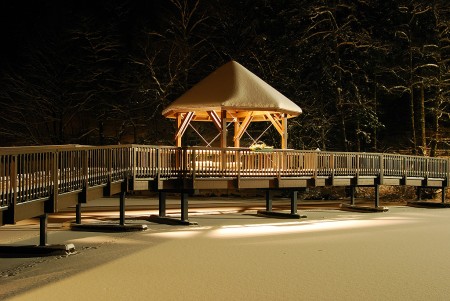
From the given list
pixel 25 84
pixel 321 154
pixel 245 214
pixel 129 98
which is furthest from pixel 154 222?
pixel 25 84

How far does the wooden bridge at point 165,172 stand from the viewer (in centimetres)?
1107

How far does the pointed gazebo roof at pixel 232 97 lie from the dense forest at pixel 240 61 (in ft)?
36.3

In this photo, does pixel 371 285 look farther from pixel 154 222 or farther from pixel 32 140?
pixel 32 140

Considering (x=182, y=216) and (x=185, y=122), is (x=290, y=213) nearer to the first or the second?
(x=182, y=216)

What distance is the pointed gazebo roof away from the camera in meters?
19.5

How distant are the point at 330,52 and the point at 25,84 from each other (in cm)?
1876

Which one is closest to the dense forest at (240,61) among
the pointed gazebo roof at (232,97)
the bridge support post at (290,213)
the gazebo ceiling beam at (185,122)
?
the bridge support post at (290,213)

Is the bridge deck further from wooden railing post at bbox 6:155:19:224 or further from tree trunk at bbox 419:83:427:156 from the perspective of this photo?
tree trunk at bbox 419:83:427:156

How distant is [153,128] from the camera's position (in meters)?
37.4

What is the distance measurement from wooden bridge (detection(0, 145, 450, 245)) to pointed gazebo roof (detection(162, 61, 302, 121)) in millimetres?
1776

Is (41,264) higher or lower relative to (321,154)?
lower

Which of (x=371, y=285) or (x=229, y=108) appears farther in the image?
(x=229, y=108)

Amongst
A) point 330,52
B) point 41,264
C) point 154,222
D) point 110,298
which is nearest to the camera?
point 110,298

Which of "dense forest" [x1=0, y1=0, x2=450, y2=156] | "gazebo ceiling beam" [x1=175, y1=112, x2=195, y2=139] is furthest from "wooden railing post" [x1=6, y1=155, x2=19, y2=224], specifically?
"dense forest" [x1=0, y1=0, x2=450, y2=156]
